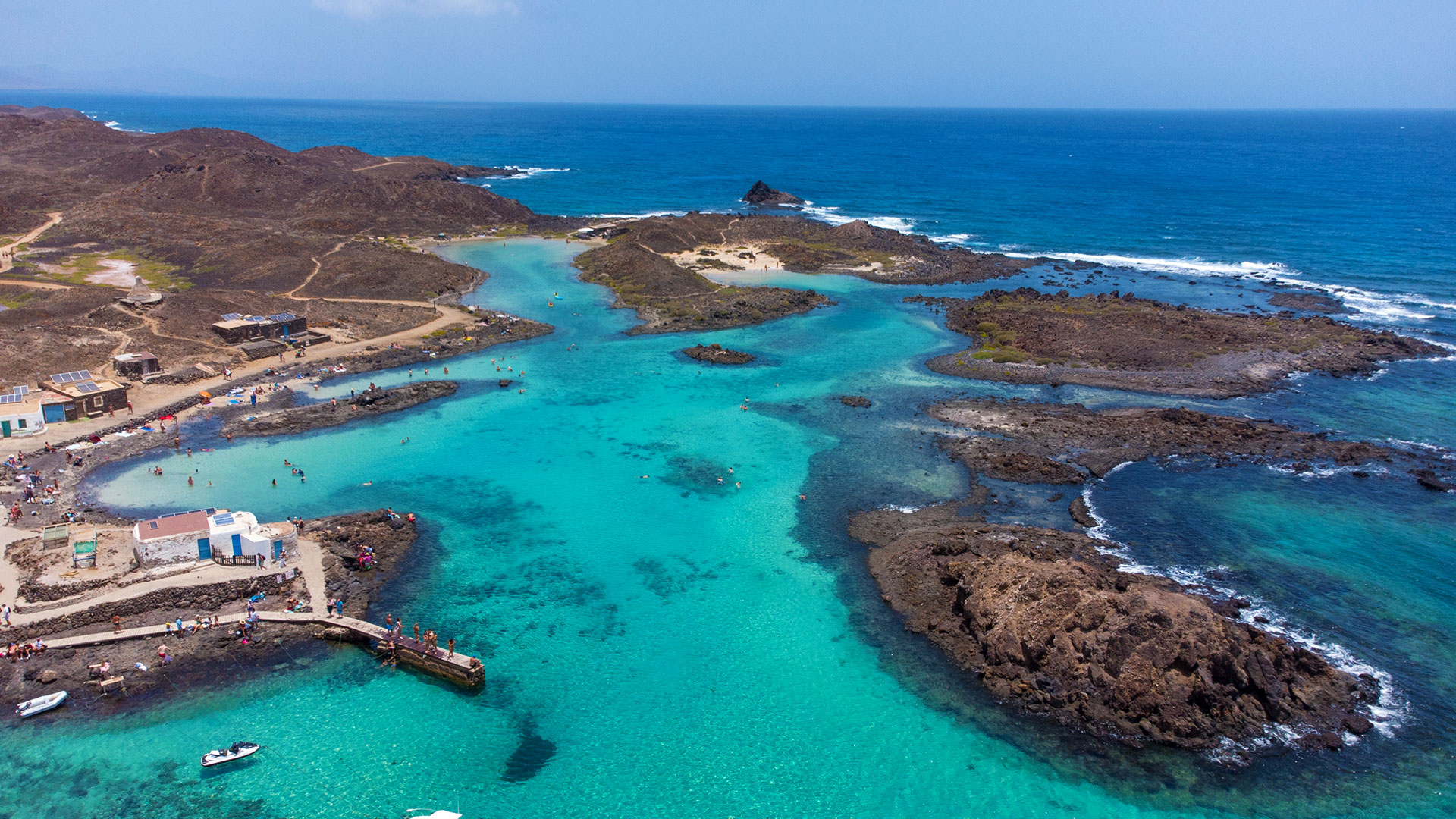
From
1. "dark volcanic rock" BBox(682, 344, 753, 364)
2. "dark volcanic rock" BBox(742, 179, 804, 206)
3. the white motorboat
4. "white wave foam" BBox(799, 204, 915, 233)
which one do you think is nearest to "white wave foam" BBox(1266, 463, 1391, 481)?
"dark volcanic rock" BBox(682, 344, 753, 364)

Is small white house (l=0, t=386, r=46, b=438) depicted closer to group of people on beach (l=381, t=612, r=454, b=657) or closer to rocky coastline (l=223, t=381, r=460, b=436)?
rocky coastline (l=223, t=381, r=460, b=436)

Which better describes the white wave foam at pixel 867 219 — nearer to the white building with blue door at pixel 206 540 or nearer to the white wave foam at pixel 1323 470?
the white wave foam at pixel 1323 470

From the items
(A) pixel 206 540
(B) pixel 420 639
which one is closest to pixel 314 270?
(A) pixel 206 540

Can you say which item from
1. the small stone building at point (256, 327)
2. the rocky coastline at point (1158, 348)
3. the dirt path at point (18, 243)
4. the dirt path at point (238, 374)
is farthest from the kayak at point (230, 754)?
the dirt path at point (18, 243)

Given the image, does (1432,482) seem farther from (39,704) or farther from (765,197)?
(765,197)

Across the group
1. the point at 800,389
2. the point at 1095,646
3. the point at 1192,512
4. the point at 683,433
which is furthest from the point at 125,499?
the point at 1192,512

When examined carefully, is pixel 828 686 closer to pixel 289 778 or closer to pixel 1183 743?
pixel 1183 743
